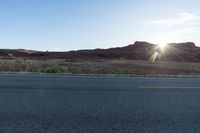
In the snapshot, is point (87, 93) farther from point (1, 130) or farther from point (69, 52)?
point (69, 52)

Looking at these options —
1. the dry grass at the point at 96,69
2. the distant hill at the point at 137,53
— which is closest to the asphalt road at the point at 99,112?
the dry grass at the point at 96,69

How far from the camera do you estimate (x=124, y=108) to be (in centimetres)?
592

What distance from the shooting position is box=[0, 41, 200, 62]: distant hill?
76069 mm

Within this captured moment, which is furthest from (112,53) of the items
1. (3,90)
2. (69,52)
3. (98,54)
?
(3,90)

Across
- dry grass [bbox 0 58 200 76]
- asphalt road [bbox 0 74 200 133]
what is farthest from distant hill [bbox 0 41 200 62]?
asphalt road [bbox 0 74 200 133]

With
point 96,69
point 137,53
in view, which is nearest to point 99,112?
point 96,69

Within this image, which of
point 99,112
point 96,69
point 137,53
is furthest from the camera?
point 137,53

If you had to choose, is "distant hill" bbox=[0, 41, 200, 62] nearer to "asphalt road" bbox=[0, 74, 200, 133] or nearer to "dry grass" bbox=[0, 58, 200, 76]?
"dry grass" bbox=[0, 58, 200, 76]

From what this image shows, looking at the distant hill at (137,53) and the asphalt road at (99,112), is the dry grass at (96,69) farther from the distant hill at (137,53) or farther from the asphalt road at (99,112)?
the distant hill at (137,53)

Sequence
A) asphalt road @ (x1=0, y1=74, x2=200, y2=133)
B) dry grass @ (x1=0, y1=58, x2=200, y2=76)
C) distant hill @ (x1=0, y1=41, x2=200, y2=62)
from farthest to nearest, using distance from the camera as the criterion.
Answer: distant hill @ (x1=0, y1=41, x2=200, y2=62), dry grass @ (x1=0, y1=58, x2=200, y2=76), asphalt road @ (x1=0, y1=74, x2=200, y2=133)

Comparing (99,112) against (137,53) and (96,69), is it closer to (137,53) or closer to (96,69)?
(96,69)

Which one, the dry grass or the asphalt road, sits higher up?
the asphalt road

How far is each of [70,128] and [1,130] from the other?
100cm

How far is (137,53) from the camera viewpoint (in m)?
80.3
